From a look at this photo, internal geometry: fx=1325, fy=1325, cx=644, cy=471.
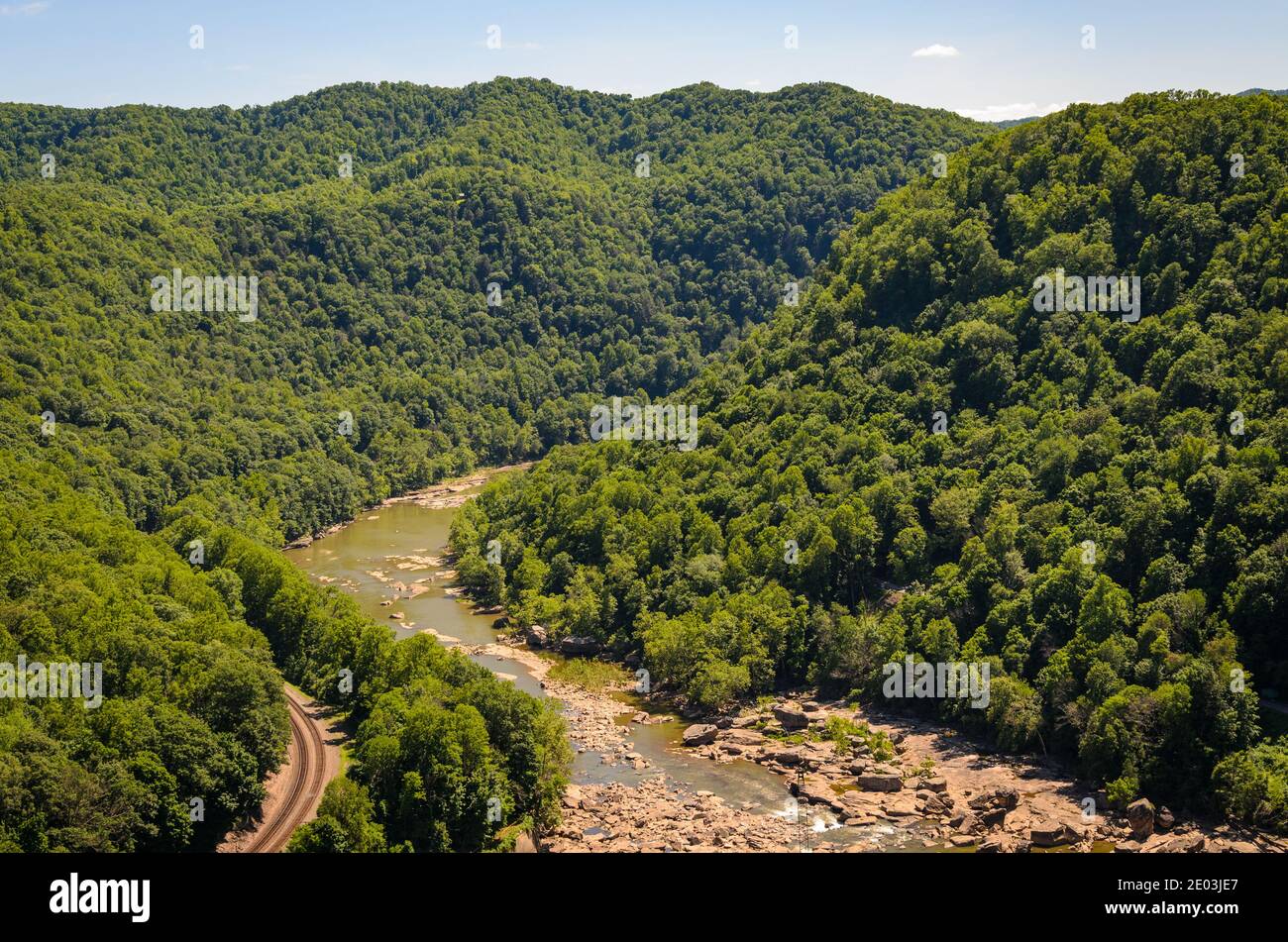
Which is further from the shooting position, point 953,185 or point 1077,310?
point 953,185

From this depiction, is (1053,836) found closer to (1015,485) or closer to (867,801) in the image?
(867,801)

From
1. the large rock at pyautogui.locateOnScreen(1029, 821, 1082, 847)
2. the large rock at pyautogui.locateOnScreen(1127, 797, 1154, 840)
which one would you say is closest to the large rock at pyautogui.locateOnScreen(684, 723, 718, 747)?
the large rock at pyautogui.locateOnScreen(1029, 821, 1082, 847)

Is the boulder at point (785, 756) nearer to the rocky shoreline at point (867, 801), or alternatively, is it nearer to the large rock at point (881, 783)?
the rocky shoreline at point (867, 801)

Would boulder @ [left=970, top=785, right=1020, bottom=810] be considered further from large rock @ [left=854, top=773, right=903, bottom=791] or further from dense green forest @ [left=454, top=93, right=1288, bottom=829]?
dense green forest @ [left=454, top=93, right=1288, bottom=829]

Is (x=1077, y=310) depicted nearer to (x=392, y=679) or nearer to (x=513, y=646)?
(x=513, y=646)

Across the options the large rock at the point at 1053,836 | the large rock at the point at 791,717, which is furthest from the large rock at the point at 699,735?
the large rock at the point at 1053,836
